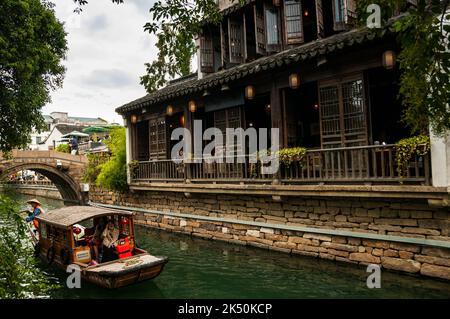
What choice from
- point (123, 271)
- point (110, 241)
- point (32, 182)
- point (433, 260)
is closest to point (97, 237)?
point (110, 241)

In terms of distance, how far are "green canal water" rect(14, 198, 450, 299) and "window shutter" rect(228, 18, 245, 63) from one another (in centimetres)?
691

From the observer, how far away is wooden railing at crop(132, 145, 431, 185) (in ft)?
23.9

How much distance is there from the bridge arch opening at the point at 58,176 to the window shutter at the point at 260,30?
50.7 feet

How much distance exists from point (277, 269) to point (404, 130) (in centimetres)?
509

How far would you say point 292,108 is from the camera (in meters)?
9.95

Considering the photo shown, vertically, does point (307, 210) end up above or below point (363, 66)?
below

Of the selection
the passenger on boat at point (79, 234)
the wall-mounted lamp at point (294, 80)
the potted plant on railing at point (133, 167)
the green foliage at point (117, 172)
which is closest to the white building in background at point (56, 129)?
the green foliage at point (117, 172)

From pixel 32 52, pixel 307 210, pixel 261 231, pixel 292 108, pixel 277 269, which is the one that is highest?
pixel 32 52

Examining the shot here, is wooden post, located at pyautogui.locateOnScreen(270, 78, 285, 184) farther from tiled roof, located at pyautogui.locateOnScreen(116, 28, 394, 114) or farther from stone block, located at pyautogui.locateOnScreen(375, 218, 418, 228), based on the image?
stone block, located at pyautogui.locateOnScreen(375, 218, 418, 228)

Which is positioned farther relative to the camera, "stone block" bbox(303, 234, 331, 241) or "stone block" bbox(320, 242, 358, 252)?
"stone block" bbox(303, 234, 331, 241)

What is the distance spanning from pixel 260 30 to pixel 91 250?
866cm

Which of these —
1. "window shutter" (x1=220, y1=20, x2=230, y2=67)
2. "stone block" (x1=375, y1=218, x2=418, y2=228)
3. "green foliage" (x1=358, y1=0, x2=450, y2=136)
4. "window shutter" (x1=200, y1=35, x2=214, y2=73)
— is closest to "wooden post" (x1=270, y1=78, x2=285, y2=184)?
"stone block" (x1=375, y1=218, x2=418, y2=228)

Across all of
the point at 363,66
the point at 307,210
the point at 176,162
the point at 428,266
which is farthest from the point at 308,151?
the point at 176,162

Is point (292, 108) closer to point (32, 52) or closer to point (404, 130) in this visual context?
point (404, 130)
